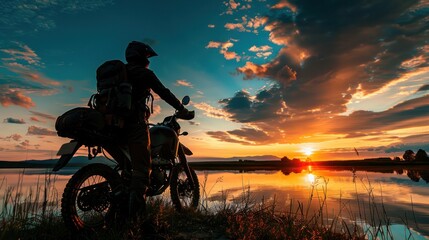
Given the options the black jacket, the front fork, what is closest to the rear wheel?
the black jacket

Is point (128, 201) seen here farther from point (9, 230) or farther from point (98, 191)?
point (9, 230)

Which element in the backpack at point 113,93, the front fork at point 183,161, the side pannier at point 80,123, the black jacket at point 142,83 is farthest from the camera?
the front fork at point 183,161

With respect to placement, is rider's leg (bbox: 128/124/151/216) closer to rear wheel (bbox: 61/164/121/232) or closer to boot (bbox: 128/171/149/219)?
boot (bbox: 128/171/149/219)

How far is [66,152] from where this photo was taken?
4.18 m

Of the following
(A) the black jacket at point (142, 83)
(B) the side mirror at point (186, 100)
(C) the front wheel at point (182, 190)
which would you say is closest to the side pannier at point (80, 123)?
(A) the black jacket at point (142, 83)

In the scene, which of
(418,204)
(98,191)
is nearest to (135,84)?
(98,191)

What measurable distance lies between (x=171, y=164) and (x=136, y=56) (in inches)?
99.5

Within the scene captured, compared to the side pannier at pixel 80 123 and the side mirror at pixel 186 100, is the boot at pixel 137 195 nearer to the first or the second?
the side pannier at pixel 80 123

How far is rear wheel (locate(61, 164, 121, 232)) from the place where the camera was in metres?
3.98

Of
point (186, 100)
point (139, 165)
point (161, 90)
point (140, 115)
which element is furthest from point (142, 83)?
point (186, 100)

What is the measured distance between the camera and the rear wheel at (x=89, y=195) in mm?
3984

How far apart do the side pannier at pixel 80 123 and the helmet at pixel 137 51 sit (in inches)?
49.5

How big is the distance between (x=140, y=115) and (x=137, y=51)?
44.0 inches

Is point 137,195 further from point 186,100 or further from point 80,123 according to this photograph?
point 186,100
